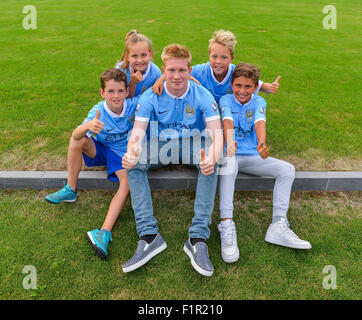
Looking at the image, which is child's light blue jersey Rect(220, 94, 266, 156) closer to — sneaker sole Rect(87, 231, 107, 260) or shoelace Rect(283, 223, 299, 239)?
shoelace Rect(283, 223, 299, 239)

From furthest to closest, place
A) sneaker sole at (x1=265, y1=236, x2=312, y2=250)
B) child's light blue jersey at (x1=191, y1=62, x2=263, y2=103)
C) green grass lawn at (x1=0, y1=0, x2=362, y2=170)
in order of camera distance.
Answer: green grass lawn at (x1=0, y1=0, x2=362, y2=170), child's light blue jersey at (x1=191, y1=62, x2=263, y2=103), sneaker sole at (x1=265, y1=236, x2=312, y2=250)

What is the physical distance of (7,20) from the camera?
12.3 m

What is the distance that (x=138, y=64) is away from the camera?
11.5ft

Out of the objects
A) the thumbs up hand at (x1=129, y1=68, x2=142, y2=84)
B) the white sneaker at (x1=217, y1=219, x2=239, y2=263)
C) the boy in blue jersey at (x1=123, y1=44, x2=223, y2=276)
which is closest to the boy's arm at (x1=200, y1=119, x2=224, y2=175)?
the boy in blue jersey at (x1=123, y1=44, x2=223, y2=276)

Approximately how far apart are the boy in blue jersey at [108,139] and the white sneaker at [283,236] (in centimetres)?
161

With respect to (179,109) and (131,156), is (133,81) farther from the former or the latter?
(131,156)

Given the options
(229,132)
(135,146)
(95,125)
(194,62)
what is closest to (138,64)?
(95,125)

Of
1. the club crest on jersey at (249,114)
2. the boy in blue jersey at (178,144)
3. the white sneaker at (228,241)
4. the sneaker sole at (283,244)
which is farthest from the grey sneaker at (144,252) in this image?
the club crest on jersey at (249,114)

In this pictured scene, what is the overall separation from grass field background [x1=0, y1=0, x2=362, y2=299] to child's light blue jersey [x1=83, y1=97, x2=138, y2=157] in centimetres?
65

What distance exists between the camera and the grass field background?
8.24 ft

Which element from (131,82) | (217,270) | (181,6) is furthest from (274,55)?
(181,6)

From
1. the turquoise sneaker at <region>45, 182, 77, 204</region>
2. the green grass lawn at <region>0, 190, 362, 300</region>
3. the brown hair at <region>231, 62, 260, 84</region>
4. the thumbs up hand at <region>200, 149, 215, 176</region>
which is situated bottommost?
the green grass lawn at <region>0, 190, 362, 300</region>
